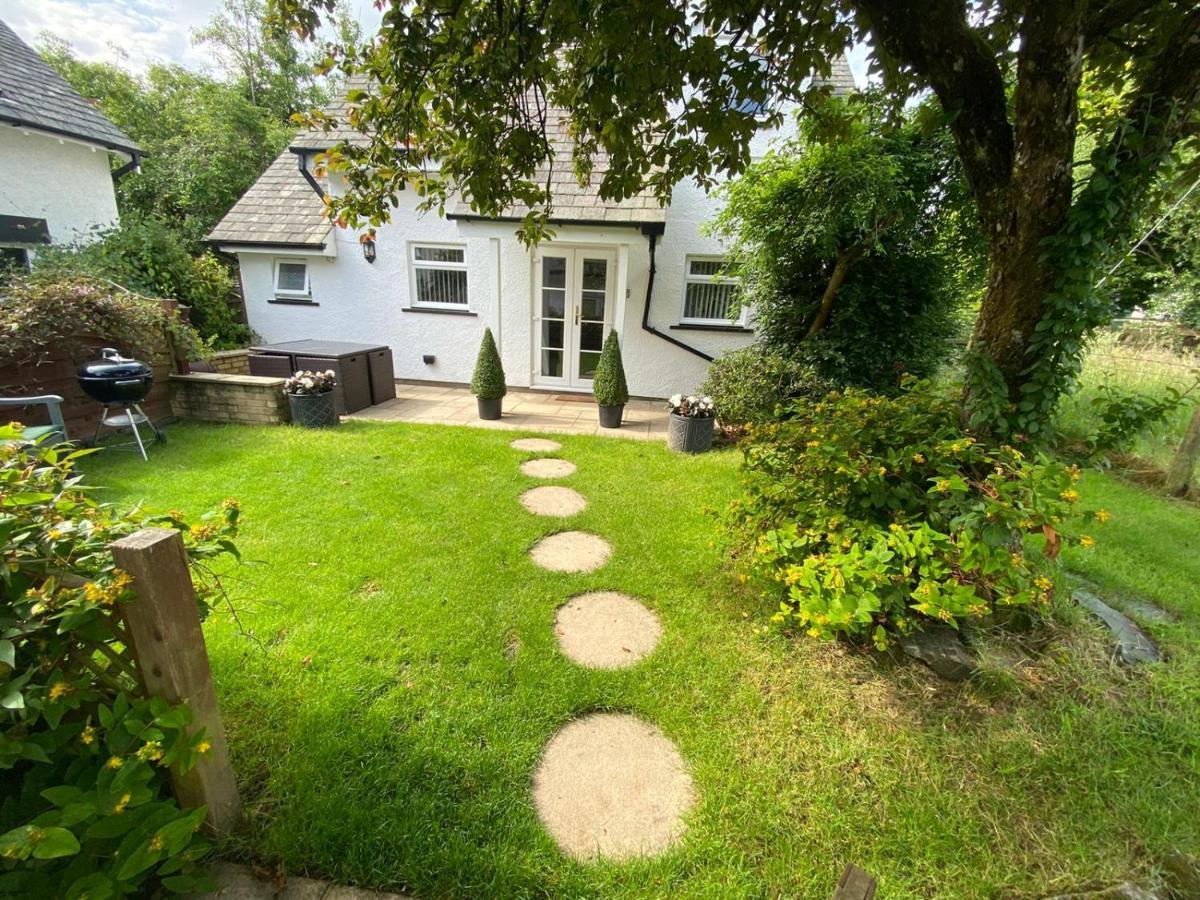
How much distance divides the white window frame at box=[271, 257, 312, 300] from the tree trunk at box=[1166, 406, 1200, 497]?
12.1 metres

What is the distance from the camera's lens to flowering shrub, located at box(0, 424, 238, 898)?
1.03m

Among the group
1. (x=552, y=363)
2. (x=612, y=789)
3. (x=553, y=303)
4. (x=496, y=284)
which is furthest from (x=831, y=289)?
(x=612, y=789)

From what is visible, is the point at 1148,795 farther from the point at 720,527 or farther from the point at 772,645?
the point at 720,527

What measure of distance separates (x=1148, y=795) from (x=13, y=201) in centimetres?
1348

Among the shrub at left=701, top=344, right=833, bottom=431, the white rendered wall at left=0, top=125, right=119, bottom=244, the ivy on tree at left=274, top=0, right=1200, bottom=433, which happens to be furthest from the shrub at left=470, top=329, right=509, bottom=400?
the white rendered wall at left=0, top=125, right=119, bottom=244

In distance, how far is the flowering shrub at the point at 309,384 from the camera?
5.87 metres

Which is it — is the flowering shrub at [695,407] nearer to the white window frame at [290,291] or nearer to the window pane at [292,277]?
the white window frame at [290,291]

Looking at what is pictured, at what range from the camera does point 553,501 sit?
4281 mm

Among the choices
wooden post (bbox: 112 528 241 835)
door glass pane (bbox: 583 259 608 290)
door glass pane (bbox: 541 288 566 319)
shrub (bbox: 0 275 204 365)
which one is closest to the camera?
wooden post (bbox: 112 528 241 835)

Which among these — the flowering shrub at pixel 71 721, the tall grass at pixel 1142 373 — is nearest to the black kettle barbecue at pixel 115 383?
the flowering shrub at pixel 71 721

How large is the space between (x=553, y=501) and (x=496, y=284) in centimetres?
525

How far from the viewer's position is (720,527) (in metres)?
3.04

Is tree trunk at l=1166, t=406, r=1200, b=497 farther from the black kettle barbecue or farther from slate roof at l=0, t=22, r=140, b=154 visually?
slate roof at l=0, t=22, r=140, b=154

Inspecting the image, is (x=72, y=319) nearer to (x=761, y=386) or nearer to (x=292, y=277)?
(x=292, y=277)
